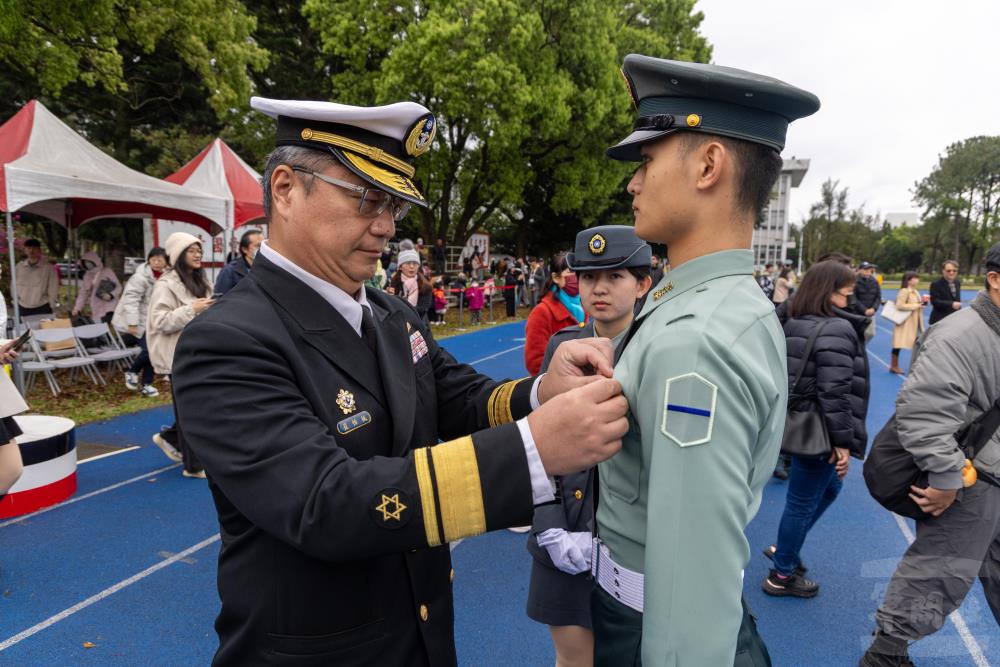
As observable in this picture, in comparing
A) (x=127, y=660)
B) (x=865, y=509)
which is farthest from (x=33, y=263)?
(x=865, y=509)

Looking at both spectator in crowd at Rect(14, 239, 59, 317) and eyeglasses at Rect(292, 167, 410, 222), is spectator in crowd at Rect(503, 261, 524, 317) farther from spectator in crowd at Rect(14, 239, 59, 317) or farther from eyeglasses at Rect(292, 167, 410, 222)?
eyeglasses at Rect(292, 167, 410, 222)

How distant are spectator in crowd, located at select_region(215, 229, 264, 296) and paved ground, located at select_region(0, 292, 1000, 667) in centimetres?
187

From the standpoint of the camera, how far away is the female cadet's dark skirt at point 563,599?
2398mm

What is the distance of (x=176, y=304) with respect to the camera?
5.59 meters

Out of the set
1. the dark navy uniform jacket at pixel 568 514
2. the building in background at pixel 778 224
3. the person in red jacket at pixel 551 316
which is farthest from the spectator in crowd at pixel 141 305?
the building in background at pixel 778 224

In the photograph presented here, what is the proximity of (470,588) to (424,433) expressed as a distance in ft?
8.53

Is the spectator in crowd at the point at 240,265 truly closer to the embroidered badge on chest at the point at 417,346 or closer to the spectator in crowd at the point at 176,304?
the spectator in crowd at the point at 176,304

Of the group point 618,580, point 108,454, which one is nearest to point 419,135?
point 618,580

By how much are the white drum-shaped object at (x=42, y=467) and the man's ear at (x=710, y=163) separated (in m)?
5.26

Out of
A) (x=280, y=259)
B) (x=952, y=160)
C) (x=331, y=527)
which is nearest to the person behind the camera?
(x=331, y=527)

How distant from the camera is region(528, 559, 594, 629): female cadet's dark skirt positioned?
7.87 feet

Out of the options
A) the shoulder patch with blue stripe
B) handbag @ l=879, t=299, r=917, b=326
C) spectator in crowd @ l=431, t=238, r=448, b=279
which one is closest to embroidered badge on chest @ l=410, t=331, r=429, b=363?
the shoulder patch with blue stripe

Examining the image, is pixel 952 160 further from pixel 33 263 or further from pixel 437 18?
pixel 33 263

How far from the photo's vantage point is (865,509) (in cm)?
514
